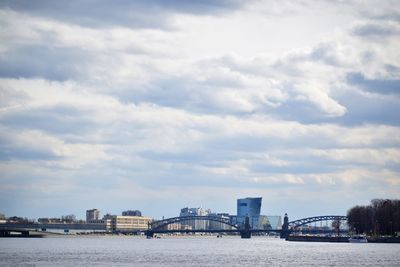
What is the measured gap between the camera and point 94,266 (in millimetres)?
102875

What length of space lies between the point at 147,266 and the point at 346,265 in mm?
25343

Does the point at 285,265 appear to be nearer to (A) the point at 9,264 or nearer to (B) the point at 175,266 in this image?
(B) the point at 175,266

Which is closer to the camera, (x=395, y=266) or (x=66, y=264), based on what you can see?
(x=395, y=266)

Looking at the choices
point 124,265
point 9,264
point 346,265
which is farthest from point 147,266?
point 346,265

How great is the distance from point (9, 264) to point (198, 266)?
2390 centimetres

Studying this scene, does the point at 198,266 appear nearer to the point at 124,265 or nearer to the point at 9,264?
the point at 124,265

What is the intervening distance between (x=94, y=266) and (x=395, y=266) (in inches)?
1444

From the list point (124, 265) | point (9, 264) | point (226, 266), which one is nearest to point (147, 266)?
point (124, 265)

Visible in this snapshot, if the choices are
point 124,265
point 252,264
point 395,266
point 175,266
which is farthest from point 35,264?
point 395,266

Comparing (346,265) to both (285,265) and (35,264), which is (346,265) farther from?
A: (35,264)

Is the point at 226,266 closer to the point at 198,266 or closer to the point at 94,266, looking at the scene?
the point at 198,266

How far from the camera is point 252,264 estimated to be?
108 metres

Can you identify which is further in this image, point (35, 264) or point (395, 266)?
point (35, 264)

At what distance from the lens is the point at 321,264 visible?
107938 millimetres
